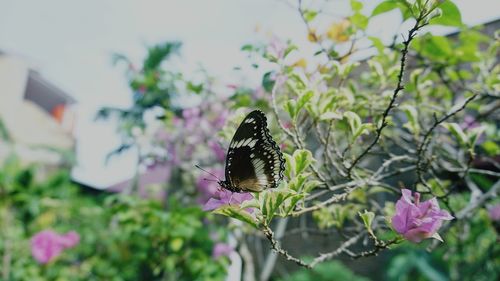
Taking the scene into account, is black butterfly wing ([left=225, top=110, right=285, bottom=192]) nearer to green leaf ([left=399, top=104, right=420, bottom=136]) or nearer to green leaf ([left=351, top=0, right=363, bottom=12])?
green leaf ([left=399, top=104, right=420, bottom=136])

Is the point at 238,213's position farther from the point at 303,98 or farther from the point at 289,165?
the point at 303,98

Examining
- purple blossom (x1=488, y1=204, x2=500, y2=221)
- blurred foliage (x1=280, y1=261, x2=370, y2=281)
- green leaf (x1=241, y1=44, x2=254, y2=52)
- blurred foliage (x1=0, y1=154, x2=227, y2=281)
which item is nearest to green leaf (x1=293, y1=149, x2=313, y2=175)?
green leaf (x1=241, y1=44, x2=254, y2=52)

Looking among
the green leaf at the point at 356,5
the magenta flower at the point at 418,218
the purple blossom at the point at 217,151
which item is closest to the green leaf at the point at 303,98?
the magenta flower at the point at 418,218

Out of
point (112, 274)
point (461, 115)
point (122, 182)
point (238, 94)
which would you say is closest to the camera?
point (238, 94)

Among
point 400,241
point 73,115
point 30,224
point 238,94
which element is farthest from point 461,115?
point 73,115

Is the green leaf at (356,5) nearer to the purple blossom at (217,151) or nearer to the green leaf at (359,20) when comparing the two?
the green leaf at (359,20)

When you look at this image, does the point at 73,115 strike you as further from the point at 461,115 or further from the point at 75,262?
the point at 461,115

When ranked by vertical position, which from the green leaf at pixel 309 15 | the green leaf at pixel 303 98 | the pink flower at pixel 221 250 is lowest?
Result: the pink flower at pixel 221 250
